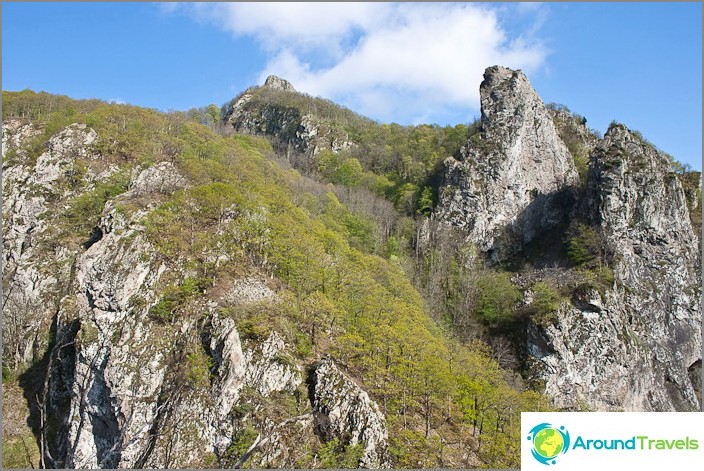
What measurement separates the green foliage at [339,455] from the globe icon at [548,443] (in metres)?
11.2

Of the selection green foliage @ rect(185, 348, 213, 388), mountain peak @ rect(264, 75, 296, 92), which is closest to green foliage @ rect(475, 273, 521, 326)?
green foliage @ rect(185, 348, 213, 388)

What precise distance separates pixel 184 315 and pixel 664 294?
157ft

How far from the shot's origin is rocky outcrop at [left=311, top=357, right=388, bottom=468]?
2194cm

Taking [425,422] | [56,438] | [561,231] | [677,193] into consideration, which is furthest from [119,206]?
[677,193]

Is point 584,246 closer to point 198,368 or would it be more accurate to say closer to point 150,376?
point 198,368

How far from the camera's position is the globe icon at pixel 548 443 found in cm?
1184

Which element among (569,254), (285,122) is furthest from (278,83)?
(569,254)

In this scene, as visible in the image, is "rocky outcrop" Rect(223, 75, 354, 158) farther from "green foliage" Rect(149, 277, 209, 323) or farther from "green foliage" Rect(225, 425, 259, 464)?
"green foliage" Rect(225, 425, 259, 464)

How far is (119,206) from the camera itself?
111 ft

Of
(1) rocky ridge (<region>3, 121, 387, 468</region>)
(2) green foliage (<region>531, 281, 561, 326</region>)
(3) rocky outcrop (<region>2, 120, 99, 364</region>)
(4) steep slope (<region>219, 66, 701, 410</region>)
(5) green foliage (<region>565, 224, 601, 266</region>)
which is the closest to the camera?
(1) rocky ridge (<region>3, 121, 387, 468</region>)

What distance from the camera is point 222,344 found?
24703 millimetres

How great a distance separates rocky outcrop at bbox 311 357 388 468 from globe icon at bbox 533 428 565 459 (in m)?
11.3

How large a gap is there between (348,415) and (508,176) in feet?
159

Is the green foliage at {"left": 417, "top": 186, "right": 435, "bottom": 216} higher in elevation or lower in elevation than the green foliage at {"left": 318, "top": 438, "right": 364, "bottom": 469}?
higher
